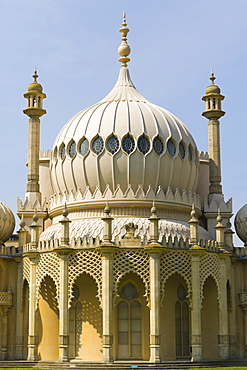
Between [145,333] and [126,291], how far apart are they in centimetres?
205

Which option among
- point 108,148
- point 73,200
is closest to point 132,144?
point 108,148

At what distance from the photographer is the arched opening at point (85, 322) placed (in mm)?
34281

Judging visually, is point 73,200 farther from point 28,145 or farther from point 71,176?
point 28,145

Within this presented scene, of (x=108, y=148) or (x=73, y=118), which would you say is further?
(x=73, y=118)

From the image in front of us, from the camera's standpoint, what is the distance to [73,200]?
3797cm

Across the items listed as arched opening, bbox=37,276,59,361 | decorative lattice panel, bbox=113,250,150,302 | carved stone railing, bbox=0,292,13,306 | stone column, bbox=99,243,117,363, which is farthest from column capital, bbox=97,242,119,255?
carved stone railing, bbox=0,292,13,306

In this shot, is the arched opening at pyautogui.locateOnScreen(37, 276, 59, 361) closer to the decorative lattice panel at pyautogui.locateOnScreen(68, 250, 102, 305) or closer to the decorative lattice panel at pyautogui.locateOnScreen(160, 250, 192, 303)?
the decorative lattice panel at pyautogui.locateOnScreen(68, 250, 102, 305)

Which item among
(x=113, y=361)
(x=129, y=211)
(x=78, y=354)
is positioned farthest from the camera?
(x=129, y=211)

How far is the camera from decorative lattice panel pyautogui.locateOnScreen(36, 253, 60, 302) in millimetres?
34219

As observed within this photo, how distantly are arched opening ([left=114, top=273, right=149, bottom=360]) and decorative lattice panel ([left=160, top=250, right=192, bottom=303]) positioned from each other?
1325 mm

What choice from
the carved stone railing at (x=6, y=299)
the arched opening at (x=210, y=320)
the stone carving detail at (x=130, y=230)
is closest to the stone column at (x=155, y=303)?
the stone carving detail at (x=130, y=230)

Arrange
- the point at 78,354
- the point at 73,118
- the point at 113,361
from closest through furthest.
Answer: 1. the point at 113,361
2. the point at 78,354
3. the point at 73,118

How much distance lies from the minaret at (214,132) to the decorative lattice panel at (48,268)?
11117mm

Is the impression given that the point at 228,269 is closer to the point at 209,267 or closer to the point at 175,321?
the point at 209,267
